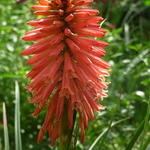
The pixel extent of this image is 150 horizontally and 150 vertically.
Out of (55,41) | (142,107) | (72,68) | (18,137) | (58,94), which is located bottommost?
(142,107)

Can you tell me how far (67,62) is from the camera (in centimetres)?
258

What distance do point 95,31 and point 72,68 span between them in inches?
12.6

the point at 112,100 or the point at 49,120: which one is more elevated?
the point at 49,120

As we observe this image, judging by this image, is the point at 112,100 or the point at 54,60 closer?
the point at 54,60

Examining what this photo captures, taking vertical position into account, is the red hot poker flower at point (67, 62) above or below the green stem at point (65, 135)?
above

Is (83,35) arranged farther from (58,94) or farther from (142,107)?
(142,107)

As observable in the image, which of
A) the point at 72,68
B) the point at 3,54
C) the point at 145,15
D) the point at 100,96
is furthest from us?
the point at 145,15

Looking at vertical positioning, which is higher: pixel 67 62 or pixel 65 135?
pixel 67 62

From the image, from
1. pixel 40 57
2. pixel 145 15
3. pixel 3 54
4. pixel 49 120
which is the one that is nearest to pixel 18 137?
pixel 49 120

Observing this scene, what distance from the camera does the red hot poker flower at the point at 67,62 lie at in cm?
252

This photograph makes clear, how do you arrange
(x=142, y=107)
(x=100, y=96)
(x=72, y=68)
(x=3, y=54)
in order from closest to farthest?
(x=72, y=68) < (x=100, y=96) < (x=3, y=54) < (x=142, y=107)

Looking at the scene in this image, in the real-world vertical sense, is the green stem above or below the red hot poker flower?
below

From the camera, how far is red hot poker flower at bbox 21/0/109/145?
2.52 m

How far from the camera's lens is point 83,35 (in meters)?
2.64
